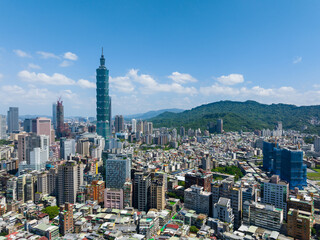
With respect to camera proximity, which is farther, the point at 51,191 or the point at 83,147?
the point at 83,147

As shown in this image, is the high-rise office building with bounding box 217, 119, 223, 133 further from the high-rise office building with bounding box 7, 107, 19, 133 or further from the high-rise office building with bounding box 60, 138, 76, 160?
the high-rise office building with bounding box 7, 107, 19, 133

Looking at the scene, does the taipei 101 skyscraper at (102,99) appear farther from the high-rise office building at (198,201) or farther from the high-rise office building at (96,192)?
the high-rise office building at (198,201)

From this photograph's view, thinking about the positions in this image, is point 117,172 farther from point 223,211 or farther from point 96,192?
point 223,211

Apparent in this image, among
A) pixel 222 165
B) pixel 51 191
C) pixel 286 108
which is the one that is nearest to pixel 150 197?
pixel 51 191

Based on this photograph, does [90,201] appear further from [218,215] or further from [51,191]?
[218,215]

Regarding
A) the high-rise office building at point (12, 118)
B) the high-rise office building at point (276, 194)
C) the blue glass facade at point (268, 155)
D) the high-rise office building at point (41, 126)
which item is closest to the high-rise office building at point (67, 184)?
the high-rise office building at point (276, 194)

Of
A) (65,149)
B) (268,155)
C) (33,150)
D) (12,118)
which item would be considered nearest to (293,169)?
(268,155)

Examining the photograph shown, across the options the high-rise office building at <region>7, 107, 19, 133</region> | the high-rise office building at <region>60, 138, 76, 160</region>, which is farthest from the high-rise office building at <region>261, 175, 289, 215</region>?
the high-rise office building at <region>7, 107, 19, 133</region>

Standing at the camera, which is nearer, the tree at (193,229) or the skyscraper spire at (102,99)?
the tree at (193,229)
